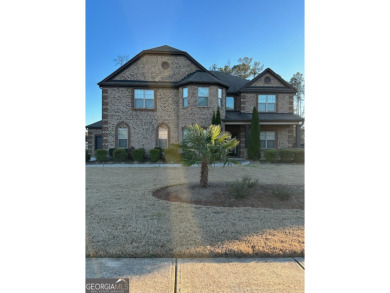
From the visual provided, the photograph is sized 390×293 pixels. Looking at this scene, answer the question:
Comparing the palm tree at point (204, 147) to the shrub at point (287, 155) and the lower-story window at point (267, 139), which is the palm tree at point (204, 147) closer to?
the shrub at point (287, 155)

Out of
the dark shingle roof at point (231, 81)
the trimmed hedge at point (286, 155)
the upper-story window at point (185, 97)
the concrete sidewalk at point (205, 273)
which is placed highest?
the dark shingle roof at point (231, 81)

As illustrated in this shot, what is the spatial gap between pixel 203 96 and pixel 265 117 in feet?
16.4

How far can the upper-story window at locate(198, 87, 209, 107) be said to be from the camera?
1496cm

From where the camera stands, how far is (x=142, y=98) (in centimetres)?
1566

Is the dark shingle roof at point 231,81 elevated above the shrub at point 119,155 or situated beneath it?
elevated above

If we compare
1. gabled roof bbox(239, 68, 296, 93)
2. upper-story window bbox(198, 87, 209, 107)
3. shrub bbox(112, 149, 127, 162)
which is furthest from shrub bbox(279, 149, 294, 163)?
shrub bbox(112, 149, 127, 162)

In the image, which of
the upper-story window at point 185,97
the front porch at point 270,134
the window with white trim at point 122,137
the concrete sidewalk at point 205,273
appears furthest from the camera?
the front porch at point 270,134

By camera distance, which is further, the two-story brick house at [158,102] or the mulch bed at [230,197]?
the two-story brick house at [158,102]

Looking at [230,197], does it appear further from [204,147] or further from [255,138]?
[255,138]

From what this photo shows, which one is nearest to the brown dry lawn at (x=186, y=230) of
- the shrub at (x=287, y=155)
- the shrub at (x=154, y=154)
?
the shrub at (x=154, y=154)

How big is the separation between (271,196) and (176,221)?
2.80 m

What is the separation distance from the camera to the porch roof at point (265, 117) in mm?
15539

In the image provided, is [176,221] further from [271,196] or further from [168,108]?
[168,108]

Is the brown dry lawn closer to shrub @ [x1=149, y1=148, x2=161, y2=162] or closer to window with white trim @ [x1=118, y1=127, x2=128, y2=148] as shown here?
shrub @ [x1=149, y1=148, x2=161, y2=162]
